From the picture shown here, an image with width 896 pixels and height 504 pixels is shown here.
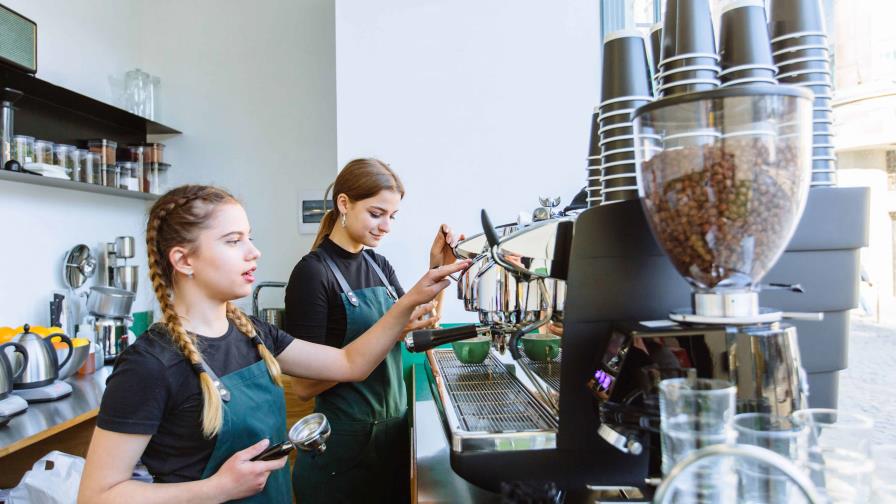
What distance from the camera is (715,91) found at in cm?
59

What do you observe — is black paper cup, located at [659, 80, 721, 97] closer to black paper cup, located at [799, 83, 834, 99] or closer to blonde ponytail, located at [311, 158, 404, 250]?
black paper cup, located at [799, 83, 834, 99]

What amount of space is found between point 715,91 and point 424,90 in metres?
1.76

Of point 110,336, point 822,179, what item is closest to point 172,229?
point 822,179

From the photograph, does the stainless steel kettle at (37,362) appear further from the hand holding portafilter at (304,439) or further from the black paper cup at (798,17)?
the black paper cup at (798,17)

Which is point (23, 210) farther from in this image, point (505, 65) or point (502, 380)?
point (502, 380)

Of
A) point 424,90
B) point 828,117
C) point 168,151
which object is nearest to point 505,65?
point 424,90

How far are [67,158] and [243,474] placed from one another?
7.30 ft

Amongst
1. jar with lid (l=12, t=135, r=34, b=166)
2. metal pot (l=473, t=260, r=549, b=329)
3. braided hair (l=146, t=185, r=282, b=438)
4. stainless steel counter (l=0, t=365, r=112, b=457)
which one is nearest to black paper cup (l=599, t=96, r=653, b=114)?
metal pot (l=473, t=260, r=549, b=329)

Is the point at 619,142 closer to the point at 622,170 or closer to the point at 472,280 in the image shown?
the point at 622,170

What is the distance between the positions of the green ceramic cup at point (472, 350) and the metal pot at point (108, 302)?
1.83 m

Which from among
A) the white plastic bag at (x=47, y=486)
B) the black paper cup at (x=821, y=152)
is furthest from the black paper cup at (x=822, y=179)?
the white plastic bag at (x=47, y=486)

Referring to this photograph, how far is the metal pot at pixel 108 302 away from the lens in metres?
2.55

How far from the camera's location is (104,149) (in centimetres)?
280

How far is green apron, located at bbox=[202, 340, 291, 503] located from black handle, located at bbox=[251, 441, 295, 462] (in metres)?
0.07
